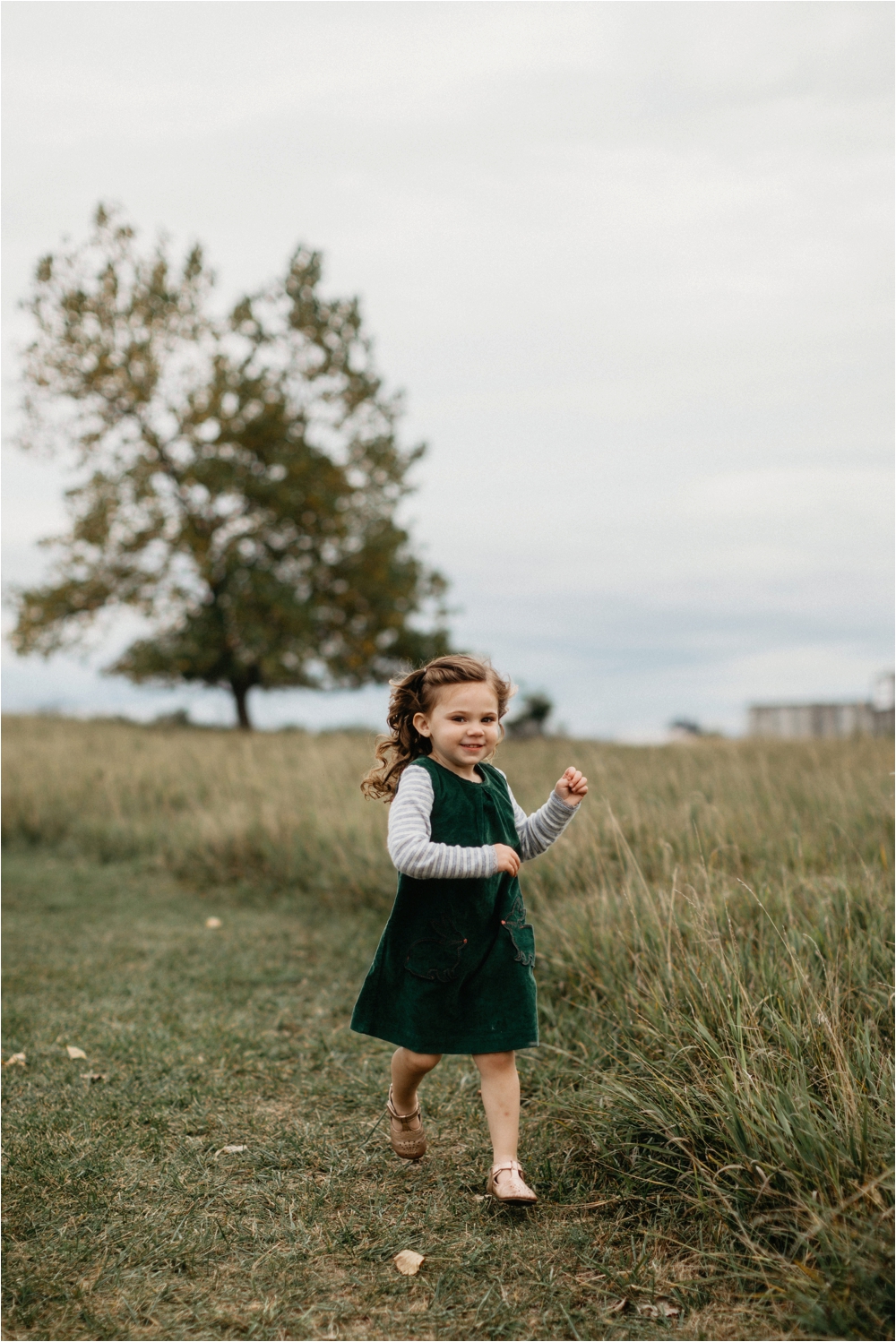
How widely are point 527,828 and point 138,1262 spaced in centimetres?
179

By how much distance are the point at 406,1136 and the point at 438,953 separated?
727 mm

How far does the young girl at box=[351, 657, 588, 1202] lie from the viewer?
125 inches

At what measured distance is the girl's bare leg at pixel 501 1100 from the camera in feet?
10.3

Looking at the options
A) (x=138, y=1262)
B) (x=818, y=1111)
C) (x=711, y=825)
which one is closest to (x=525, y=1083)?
(x=818, y=1111)

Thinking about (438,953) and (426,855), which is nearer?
(426,855)

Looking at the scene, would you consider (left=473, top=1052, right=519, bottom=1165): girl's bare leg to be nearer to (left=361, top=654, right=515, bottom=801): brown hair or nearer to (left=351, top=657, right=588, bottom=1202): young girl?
(left=351, top=657, right=588, bottom=1202): young girl

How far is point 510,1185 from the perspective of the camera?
304cm

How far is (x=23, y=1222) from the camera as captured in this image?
3.12 meters

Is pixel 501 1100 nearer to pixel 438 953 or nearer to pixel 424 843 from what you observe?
pixel 438 953

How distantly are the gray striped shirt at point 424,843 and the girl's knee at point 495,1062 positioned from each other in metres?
0.59

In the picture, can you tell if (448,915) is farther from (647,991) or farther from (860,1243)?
(860,1243)

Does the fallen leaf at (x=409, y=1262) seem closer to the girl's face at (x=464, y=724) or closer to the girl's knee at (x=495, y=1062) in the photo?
the girl's knee at (x=495, y=1062)

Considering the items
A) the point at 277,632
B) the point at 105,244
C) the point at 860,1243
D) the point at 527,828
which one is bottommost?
the point at 860,1243

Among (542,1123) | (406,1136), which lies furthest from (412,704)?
(542,1123)
